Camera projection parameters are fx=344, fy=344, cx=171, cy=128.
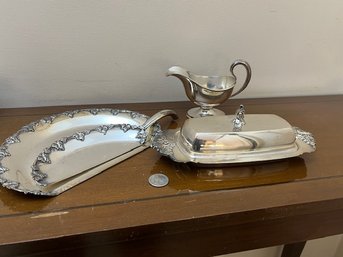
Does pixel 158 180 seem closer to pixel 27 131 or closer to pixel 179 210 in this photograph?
pixel 179 210

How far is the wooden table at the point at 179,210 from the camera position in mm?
429

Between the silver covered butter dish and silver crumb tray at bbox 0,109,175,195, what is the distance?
0.19ft

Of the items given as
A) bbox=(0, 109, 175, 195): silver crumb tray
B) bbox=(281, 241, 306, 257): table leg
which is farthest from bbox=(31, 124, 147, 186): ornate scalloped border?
bbox=(281, 241, 306, 257): table leg

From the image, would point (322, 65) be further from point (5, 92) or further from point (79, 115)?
point (5, 92)

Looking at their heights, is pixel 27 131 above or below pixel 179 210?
above

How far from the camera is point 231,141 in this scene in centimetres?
56

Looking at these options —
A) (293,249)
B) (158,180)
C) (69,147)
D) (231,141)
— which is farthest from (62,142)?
(293,249)

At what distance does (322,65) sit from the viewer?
0.88 metres

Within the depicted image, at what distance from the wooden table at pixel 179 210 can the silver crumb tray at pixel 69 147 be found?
0.06 ft

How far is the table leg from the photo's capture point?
1004 mm


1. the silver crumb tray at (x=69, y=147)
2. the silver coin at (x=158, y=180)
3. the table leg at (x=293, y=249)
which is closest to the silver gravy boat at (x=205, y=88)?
the silver crumb tray at (x=69, y=147)

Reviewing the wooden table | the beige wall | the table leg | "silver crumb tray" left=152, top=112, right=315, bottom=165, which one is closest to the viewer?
the wooden table

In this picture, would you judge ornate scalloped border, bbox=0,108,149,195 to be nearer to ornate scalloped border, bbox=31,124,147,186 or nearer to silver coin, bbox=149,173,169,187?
ornate scalloped border, bbox=31,124,147,186

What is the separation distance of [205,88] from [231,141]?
0.15 metres
